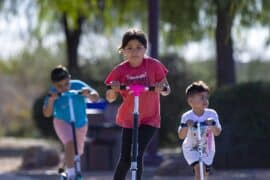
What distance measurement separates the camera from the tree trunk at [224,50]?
1675 cm

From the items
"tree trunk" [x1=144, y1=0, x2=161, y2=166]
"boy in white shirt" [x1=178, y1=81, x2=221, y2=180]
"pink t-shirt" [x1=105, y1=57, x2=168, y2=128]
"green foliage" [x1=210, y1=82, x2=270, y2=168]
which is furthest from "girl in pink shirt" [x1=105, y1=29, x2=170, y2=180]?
"tree trunk" [x1=144, y1=0, x2=161, y2=166]

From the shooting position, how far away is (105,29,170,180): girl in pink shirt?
8.30m

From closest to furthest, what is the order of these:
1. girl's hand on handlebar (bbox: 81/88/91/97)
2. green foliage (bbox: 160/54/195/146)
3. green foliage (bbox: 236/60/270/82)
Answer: girl's hand on handlebar (bbox: 81/88/91/97) < green foliage (bbox: 160/54/195/146) < green foliage (bbox: 236/60/270/82)

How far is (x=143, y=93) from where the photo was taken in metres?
8.33

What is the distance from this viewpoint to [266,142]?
45.1ft

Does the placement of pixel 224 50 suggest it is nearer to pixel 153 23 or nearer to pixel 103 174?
pixel 153 23

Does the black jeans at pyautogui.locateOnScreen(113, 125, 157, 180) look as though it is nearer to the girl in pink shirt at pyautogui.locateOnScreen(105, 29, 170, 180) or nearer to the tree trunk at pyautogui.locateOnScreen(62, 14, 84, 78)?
the girl in pink shirt at pyautogui.locateOnScreen(105, 29, 170, 180)

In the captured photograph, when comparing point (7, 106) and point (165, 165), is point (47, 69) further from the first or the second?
point (165, 165)

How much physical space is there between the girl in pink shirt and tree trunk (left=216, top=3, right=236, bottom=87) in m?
8.33

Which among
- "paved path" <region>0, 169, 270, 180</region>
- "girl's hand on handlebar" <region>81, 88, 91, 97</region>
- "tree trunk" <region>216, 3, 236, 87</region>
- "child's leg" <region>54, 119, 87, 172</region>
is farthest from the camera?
"tree trunk" <region>216, 3, 236, 87</region>

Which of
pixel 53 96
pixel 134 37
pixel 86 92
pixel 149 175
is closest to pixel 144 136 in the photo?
pixel 134 37

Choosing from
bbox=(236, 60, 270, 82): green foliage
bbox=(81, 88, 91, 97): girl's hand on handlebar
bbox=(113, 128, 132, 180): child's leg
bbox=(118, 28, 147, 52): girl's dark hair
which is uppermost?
bbox=(236, 60, 270, 82): green foliage

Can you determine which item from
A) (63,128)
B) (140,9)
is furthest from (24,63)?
(63,128)

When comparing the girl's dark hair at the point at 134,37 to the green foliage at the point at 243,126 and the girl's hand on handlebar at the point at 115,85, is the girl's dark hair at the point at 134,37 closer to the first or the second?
the girl's hand on handlebar at the point at 115,85
